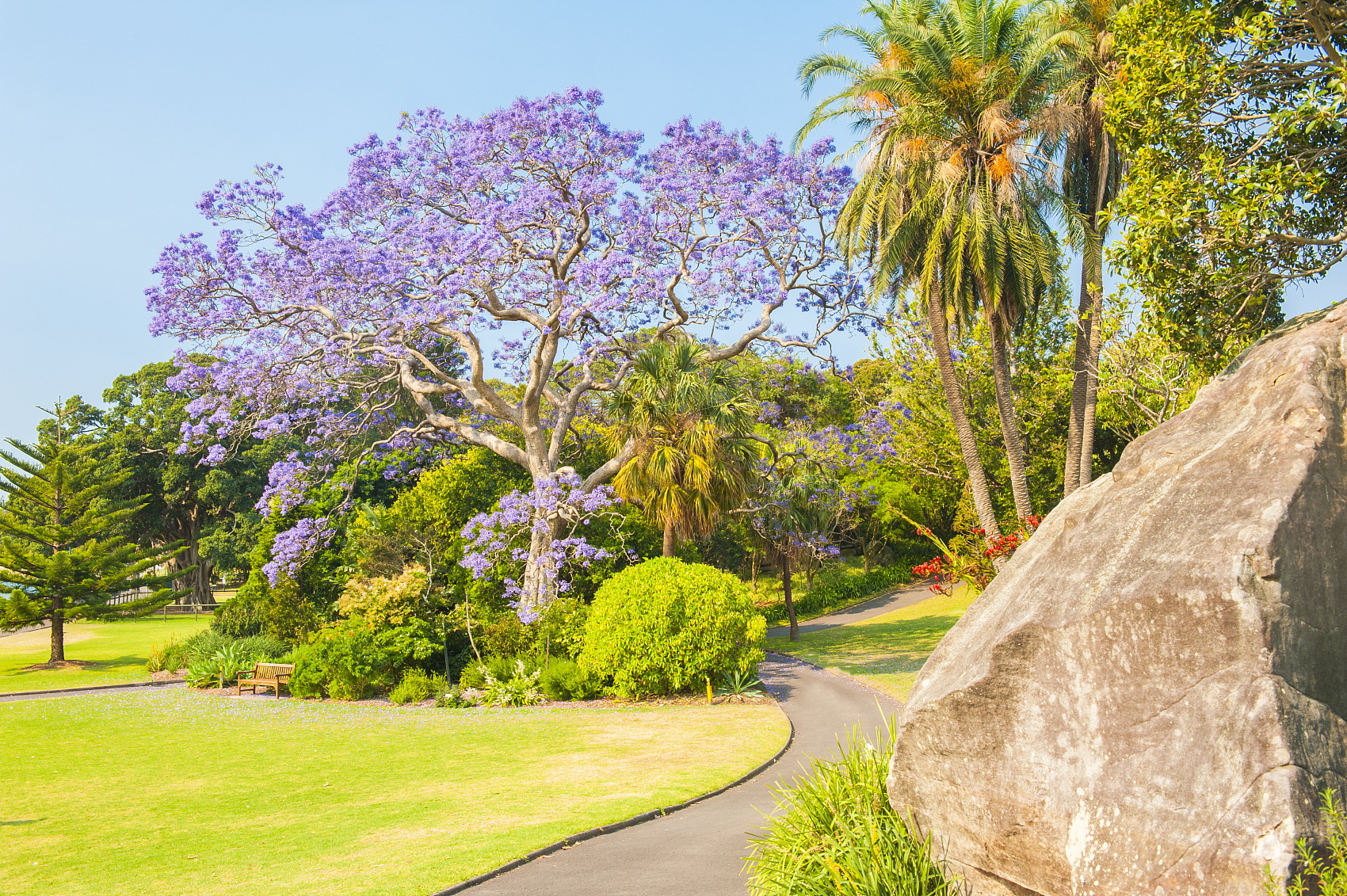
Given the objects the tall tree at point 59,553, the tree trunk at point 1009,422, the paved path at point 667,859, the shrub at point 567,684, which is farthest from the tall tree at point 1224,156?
the tall tree at point 59,553

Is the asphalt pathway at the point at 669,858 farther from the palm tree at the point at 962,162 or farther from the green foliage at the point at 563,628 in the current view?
the palm tree at the point at 962,162

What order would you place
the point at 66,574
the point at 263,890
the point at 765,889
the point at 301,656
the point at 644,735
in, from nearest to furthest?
the point at 765,889 → the point at 263,890 → the point at 644,735 → the point at 301,656 → the point at 66,574

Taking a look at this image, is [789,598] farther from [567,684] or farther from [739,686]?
[567,684]

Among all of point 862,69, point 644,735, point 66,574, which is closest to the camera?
point 644,735

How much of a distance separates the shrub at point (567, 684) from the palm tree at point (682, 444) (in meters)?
4.57

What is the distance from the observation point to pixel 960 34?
20.3 metres

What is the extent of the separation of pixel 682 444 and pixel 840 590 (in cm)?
1897

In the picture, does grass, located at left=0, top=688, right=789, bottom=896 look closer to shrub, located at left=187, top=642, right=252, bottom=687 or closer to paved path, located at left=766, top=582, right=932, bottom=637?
shrub, located at left=187, top=642, right=252, bottom=687

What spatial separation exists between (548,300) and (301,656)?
10.6 m

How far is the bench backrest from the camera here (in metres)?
19.9

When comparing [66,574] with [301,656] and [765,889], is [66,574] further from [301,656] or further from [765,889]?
[765,889]

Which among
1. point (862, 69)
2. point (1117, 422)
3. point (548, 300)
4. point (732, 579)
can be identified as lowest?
point (732, 579)

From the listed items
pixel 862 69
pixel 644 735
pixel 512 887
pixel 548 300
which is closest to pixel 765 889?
pixel 512 887

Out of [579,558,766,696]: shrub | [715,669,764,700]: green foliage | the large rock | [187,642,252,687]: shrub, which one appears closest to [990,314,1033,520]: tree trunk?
[579,558,766,696]: shrub
